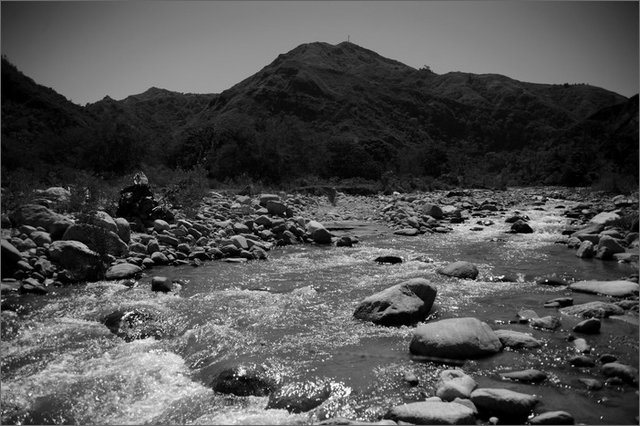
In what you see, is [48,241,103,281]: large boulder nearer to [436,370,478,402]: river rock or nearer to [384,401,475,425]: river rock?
[384,401,475,425]: river rock

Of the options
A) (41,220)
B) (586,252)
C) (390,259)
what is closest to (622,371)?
(390,259)

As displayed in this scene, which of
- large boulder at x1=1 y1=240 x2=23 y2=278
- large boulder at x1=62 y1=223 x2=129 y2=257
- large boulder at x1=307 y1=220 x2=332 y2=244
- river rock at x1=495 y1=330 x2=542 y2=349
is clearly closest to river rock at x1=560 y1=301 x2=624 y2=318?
river rock at x1=495 y1=330 x2=542 y2=349

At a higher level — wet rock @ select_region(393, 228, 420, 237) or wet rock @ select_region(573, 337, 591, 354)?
wet rock @ select_region(393, 228, 420, 237)

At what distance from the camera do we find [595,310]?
6504 millimetres

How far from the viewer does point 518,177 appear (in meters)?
50.9

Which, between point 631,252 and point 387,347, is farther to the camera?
point 631,252

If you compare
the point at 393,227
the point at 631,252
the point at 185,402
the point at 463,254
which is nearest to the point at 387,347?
the point at 185,402

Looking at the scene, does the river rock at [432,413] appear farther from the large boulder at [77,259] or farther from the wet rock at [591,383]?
the large boulder at [77,259]

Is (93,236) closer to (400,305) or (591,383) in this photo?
(400,305)

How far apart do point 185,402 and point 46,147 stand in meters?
31.4

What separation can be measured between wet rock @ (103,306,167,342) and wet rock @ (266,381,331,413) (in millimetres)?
2594

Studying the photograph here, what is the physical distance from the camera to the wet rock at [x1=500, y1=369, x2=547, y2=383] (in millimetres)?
4652

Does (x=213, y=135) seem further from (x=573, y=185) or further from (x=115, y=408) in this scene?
(x=115, y=408)

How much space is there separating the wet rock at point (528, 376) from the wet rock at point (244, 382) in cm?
283
